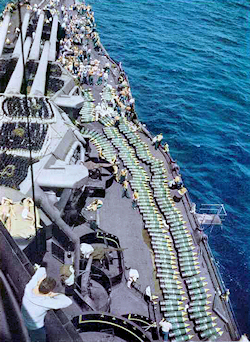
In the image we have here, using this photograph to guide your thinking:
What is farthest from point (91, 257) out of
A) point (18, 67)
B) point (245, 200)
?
point (245, 200)

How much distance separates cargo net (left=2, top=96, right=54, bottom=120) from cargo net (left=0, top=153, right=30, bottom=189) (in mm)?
4923

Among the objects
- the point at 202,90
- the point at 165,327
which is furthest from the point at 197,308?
the point at 202,90

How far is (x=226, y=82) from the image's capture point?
78438 millimetres

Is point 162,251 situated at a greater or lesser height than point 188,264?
greater

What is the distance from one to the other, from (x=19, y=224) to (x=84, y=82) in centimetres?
3945

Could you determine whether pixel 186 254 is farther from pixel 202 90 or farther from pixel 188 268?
pixel 202 90

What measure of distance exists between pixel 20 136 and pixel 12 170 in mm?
3781

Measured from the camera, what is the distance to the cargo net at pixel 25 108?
104 ft

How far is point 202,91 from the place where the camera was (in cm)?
7512

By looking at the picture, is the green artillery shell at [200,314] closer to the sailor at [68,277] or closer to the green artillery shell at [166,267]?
the green artillery shell at [166,267]

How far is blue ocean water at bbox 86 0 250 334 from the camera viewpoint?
4762 cm

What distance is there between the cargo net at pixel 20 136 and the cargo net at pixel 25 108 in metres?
1.19

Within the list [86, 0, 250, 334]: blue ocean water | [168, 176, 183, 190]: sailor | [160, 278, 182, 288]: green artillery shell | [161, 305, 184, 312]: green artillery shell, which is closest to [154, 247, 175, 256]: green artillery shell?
[160, 278, 182, 288]: green artillery shell

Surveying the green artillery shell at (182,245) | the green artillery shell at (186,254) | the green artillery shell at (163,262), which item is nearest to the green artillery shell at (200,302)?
the green artillery shell at (163,262)
